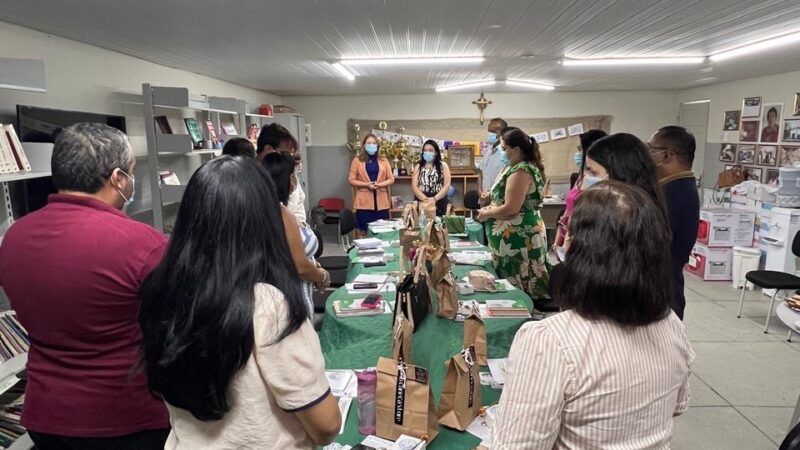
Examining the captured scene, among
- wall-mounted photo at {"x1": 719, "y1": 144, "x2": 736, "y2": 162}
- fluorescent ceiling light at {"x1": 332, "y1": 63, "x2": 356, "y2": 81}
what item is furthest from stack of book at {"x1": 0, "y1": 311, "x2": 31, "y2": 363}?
wall-mounted photo at {"x1": 719, "y1": 144, "x2": 736, "y2": 162}

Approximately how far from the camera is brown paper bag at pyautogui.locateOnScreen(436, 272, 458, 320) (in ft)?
7.54

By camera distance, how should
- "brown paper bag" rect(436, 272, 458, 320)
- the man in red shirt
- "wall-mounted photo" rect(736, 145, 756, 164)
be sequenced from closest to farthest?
the man in red shirt, "brown paper bag" rect(436, 272, 458, 320), "wall-mounted photo" rect(736, 145, 756, 164)

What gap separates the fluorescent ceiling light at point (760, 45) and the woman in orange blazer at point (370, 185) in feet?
12.7

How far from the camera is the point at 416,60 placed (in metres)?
4.57

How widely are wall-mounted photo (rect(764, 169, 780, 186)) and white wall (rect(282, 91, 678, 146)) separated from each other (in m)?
2.70

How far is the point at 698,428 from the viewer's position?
2.81m

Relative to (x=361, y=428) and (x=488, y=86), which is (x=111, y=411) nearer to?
(x=361, y=428)

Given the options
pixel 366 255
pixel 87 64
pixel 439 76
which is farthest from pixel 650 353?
pixel 439 76

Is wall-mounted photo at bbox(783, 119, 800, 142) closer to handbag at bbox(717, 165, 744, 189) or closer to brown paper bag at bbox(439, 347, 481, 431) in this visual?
handbag at bbox(717, 165, 744, 189)

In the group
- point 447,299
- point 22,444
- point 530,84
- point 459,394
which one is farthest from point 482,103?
point 22,444

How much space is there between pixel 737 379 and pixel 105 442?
384cm

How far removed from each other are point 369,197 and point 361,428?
5.10 metres

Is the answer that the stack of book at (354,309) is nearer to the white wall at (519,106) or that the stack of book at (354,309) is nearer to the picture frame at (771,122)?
the picture frame at (771,122)

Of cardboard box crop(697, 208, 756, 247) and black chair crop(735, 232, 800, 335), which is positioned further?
cardboard box crop(697, 208, 756, 247)
